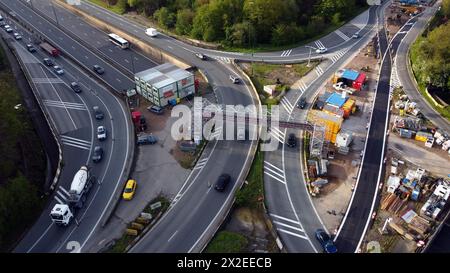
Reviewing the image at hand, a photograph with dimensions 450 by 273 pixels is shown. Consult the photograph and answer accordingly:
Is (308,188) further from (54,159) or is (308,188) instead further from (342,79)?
(54,159)

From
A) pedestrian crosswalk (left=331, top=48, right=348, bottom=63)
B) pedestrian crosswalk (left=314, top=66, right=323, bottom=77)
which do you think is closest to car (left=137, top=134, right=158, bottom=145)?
pedestrian crosswalk (left=314, top=66, right=323, bottom=77)

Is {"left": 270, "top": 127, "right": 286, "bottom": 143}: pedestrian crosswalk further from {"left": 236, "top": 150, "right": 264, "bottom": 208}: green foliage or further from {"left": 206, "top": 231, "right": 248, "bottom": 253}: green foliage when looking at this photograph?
{"left": 206, "top": 231, "right": 248, "bottom": 253}: green foliage

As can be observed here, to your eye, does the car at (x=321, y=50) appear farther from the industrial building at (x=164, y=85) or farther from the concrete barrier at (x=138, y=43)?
the industrial building at (x=164, y=85)

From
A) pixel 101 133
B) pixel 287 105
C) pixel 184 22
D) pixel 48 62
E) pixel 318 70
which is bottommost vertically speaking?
pixel 101 133

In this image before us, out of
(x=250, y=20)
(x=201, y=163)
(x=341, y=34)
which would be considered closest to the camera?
(x=201, y=163)

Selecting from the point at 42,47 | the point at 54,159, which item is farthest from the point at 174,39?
the point at 54,159

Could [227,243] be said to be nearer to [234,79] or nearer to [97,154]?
[97,154]

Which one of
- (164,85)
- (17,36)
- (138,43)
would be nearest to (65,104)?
(164,85)

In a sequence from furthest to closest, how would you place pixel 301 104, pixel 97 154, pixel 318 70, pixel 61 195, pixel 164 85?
1. pixel 318 70
2. pixel 301 104
3. pixel 164 85
4. pixel 97 154
5. pixel 61 195
